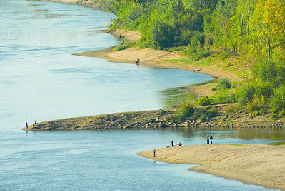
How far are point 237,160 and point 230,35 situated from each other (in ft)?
235

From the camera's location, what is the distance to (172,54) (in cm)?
13712

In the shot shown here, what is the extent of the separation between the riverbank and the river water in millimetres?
1555

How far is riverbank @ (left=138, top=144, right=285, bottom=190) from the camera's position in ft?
178

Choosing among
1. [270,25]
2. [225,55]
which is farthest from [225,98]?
[225,55]

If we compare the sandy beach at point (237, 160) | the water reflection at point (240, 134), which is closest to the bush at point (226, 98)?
the water reflection at point (240, 134)

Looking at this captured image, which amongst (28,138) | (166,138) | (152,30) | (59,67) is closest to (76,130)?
(28,138)

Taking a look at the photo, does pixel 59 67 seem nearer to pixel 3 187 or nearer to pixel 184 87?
pixel 184 87

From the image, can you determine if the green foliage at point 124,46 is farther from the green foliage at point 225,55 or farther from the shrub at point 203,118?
the shrub at point 203,118

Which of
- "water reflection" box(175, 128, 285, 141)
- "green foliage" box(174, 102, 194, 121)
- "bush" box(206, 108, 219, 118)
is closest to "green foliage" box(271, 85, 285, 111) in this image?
"water reflection" box(175, 128, 285, 141)

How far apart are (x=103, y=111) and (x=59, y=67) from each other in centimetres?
4641

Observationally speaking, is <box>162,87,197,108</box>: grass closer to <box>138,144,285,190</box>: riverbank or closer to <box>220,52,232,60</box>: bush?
<box>220,52,232,60</box>: bush

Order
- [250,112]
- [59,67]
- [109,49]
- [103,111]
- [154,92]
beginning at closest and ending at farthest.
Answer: [250,112] → [103,111] → [154,92] → [59,67] → [109,49]

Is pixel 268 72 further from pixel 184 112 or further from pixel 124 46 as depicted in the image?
pixel 124 46

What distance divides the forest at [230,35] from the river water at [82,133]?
32.0 ft
